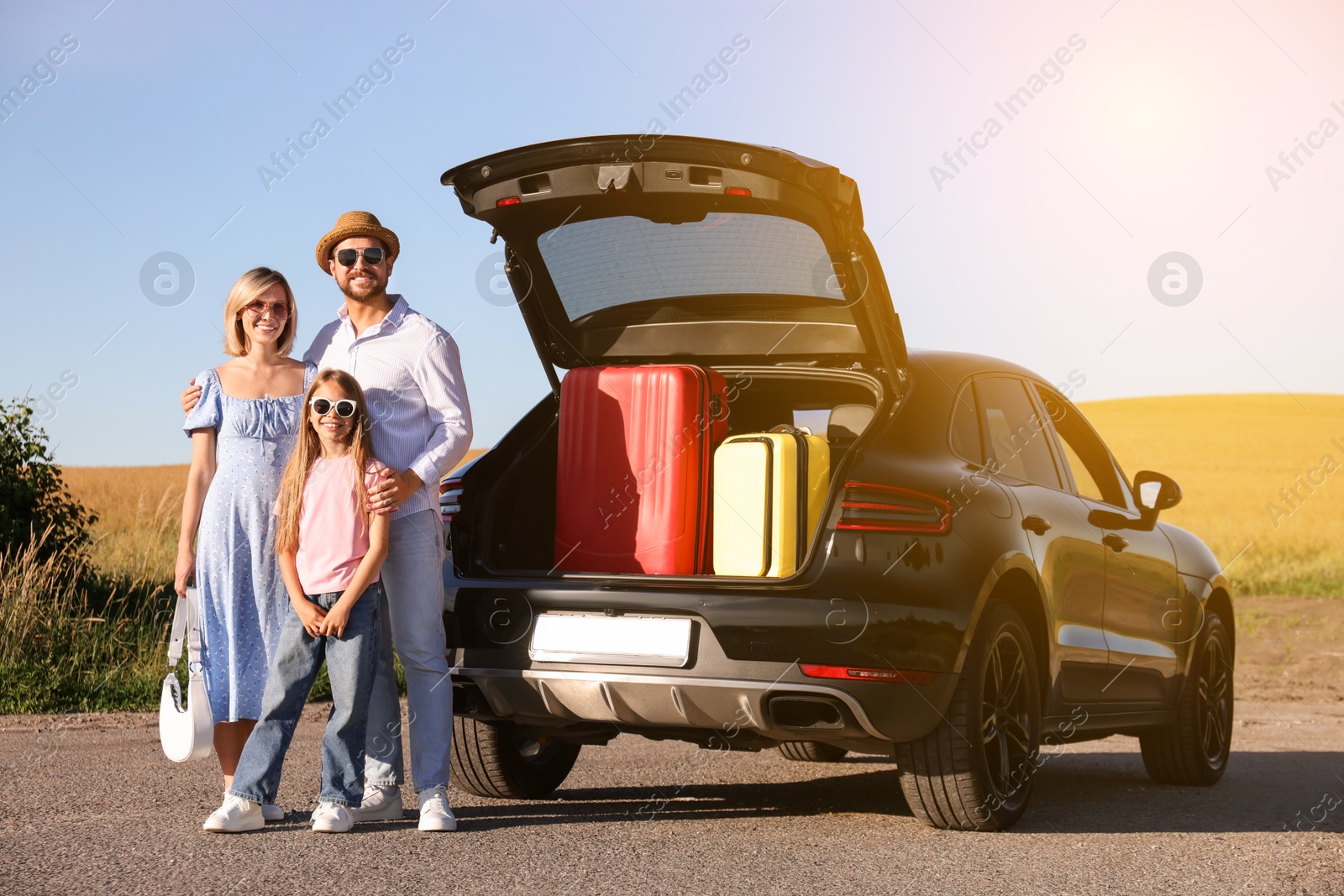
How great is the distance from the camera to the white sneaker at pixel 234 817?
470cm

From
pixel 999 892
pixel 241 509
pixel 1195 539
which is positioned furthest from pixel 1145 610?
pixel 241 509

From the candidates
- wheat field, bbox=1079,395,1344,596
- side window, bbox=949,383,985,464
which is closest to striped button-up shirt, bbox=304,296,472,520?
side window, bbox=949,383,985,464

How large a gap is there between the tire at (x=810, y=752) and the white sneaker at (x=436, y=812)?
2.53 m

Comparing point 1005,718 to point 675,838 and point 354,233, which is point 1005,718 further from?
point 354,233

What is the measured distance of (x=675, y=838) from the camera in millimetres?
4809

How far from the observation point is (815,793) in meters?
6.11

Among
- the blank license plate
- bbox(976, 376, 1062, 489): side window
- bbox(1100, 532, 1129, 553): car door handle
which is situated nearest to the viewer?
the blank license plate

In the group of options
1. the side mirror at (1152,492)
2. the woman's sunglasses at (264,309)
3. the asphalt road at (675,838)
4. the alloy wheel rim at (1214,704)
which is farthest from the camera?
the alloy wheel rim at (1214,704)

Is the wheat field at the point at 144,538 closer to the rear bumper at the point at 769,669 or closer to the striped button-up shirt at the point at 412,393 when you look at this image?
the striped button-up shirt at the point at 412,393

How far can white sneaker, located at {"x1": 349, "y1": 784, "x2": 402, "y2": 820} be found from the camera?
16.4 feet

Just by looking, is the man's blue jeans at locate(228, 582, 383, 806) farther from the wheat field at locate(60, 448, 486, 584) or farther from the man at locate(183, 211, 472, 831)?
the wheat field at locate(60, 448, 486, 584)

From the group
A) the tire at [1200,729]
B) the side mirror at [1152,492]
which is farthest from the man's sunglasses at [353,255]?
the tire at [1200,729]

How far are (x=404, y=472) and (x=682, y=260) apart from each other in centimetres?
139

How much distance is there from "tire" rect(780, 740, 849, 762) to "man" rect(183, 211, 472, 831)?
8.33ft
